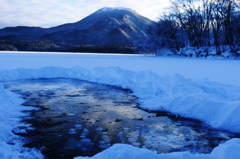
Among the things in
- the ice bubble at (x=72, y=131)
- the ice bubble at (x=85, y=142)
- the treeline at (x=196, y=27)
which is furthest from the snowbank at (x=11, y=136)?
the treeline at (x=196, y=27)

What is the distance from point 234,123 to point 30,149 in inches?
174

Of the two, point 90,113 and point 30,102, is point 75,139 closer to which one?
point 90,113

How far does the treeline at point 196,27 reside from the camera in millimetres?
31344

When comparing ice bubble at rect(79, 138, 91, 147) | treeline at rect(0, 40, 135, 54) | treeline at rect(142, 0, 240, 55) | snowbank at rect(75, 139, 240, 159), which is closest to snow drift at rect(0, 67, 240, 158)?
snowbank at rect(75, 139, 240, 159)

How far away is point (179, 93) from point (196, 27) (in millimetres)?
31464

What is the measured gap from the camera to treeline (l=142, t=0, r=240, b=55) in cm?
3134

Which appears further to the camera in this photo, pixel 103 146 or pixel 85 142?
pixel 85 142

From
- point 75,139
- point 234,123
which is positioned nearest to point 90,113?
point 75,139

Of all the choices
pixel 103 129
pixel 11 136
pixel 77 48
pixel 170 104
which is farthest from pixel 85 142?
pixel 77 48

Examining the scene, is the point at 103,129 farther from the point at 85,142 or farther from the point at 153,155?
the point at 153,155

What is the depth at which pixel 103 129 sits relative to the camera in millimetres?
5078

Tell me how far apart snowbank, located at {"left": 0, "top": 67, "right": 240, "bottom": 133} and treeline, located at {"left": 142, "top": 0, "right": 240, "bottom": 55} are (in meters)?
22.1

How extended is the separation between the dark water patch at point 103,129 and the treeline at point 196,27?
→ 26.8 m

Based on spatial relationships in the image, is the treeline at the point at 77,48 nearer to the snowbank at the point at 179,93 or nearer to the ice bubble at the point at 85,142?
the snowbank at the point at 179,93
